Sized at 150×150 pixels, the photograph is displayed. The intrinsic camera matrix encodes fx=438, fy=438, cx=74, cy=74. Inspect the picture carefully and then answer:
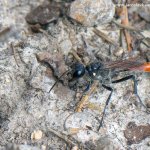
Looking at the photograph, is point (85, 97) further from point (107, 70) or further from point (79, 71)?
point (107, 70)

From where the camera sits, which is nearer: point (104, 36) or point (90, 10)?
point (90, 10)

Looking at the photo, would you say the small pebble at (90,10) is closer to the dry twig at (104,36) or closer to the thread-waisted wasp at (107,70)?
the dry twig at (104,36)

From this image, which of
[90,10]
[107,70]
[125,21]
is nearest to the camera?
[107,70]

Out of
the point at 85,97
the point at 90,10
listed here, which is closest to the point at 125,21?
the point at 90,10

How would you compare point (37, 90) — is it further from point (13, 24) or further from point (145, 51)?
point (145, 51)

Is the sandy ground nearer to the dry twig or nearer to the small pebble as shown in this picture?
the dry twig

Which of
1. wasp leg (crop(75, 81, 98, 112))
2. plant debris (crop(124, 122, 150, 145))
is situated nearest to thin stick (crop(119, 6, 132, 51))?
wasp leg (crop(75, 81, 98, 112))

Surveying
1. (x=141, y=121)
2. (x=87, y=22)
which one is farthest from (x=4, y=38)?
(x=141, y=121)

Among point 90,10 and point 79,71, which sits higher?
point 90,10

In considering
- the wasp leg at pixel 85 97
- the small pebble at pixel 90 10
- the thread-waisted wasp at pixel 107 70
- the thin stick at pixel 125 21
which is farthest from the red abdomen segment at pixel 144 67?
the small pebble at pixel 90 10
